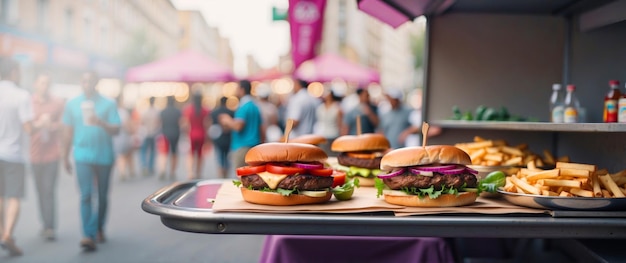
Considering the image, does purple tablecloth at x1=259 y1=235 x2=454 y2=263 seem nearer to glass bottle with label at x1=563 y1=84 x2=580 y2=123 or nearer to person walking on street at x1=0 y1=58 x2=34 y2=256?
glass bottle with label at x1=563 y1=84 x2=580 y2=123

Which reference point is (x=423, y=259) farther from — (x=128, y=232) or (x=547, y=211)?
(x=128, y=232)

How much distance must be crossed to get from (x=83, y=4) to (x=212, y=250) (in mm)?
16692

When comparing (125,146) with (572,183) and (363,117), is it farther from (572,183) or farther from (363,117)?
(572,183)

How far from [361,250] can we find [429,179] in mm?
768

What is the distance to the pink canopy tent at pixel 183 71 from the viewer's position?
17125 millimetres

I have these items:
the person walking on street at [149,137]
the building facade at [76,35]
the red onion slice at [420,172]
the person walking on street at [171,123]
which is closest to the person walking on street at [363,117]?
the person walking on street at [171,123]

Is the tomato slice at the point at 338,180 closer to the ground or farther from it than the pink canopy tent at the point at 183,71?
closer to the ground

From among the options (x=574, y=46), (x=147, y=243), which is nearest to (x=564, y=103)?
(x=574, y=46)

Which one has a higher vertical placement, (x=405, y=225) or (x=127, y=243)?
(x=405, y=225)

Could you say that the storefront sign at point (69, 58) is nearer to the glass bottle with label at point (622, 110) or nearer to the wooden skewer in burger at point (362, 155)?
the wooden skewer in burger at point (362, 155)

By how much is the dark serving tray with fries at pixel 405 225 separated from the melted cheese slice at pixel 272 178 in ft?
0.71

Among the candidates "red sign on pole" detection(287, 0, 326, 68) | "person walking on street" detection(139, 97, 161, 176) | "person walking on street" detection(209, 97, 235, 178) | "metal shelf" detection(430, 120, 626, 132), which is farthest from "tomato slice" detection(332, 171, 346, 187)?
"person walking on street" detection(139, 97, 161, 176)

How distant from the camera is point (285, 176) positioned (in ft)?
10.8

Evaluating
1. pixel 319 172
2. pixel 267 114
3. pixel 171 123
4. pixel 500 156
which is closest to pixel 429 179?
pixel 319 172
